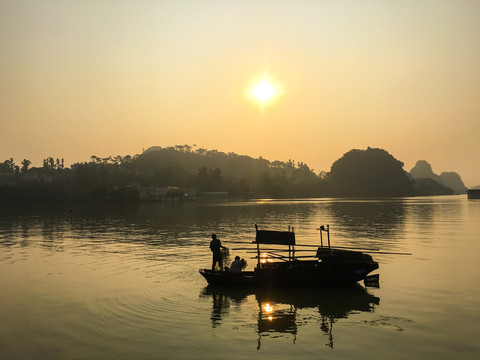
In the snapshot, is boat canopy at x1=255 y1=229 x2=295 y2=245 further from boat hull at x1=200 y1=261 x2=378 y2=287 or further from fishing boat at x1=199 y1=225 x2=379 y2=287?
boat hull at x1=200 y1=261 x2=378 y2=287

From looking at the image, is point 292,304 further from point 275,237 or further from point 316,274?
point 275,237

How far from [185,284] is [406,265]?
1904 centimetres

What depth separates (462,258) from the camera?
37.4 metres

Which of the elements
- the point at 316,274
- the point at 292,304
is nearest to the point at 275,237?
the point at 316,274

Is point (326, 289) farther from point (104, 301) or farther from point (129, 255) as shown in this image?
point (129, 255)

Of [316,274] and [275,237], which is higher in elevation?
[275,237]

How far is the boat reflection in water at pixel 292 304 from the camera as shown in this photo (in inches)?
752

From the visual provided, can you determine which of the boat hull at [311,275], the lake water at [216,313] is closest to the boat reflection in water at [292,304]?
the lake water at [216,313]

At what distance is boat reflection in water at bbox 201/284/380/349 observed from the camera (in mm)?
19109

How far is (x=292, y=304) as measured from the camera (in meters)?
22.9

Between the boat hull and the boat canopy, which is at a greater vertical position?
the boat canopy

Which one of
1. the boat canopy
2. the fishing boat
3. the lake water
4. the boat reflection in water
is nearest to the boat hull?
the fishing boat

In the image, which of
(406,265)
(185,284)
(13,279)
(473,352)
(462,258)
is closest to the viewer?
(473,352)

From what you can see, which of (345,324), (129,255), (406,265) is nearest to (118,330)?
(345,324)
